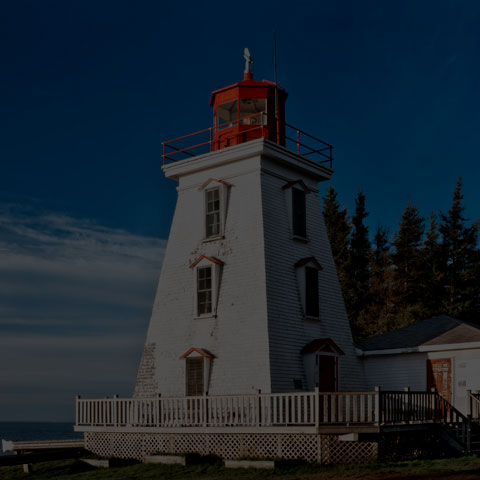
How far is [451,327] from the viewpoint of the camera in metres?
24.4

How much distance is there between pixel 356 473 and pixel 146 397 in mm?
9109

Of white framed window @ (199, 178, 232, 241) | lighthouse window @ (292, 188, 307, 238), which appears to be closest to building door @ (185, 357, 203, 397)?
white framed window @ (199, 178, 232, 241)

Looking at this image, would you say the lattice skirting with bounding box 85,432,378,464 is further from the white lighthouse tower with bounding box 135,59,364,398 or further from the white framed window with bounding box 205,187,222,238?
the white framed window with bounding box 205,187,222,238

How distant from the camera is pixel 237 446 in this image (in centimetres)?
1905

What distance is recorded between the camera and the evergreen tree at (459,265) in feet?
128

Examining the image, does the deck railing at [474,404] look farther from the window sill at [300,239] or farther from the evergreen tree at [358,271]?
the evergreen tree at [358,271]

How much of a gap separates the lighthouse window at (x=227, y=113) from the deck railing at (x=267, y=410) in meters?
9.20

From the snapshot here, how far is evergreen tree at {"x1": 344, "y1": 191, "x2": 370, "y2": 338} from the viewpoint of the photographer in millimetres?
42188

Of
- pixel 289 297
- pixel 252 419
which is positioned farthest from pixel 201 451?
pixel 289 297

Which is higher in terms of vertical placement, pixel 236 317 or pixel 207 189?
pixel 207 189

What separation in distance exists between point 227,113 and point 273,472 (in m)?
12.2

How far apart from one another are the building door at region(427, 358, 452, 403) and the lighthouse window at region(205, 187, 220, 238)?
7964 millimetres

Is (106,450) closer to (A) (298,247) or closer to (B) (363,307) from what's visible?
(A) (298,247)

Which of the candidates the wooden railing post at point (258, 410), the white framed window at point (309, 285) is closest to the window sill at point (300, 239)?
the white framed window at point (309, 285)
